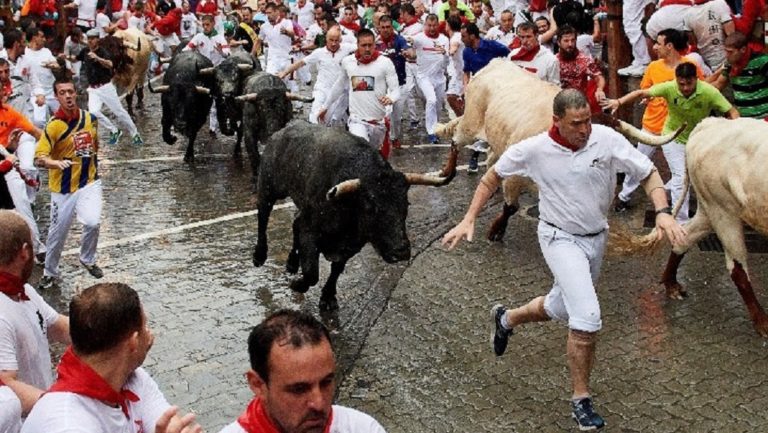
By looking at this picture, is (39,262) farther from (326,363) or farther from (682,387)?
(326,363)

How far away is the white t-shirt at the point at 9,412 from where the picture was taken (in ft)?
13.9

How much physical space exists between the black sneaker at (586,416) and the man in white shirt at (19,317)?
311cm

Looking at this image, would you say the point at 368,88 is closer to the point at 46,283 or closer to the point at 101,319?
the point at 46,283

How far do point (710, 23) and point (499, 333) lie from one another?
707 centimetres

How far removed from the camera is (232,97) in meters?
15.2

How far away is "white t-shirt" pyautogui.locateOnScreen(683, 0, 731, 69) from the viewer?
13.0m

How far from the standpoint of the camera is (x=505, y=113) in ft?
35.4

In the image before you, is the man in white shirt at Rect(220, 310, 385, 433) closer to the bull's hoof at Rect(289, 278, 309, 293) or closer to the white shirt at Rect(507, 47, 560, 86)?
the bull's hoof at Rect(289, 278, 309, 293)

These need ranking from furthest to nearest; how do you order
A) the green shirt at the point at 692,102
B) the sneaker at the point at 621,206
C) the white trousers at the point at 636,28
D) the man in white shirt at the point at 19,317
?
the white trousers at the point at 636,28 → the sneaker at the point at 621,206 → the green shirt at the point at 692,102 → the man in white shirt at the point at 19,317

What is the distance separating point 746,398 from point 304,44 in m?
15.6

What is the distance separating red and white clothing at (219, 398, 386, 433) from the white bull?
266 inches

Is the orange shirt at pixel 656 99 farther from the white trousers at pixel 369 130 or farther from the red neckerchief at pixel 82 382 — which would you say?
the red neckerchief at pixel 82 382

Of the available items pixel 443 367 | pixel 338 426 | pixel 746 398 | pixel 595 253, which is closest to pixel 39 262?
pixel 443 367

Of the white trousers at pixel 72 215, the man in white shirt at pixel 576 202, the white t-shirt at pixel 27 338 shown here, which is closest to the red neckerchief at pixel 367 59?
the white trousers at pixel 72 215
